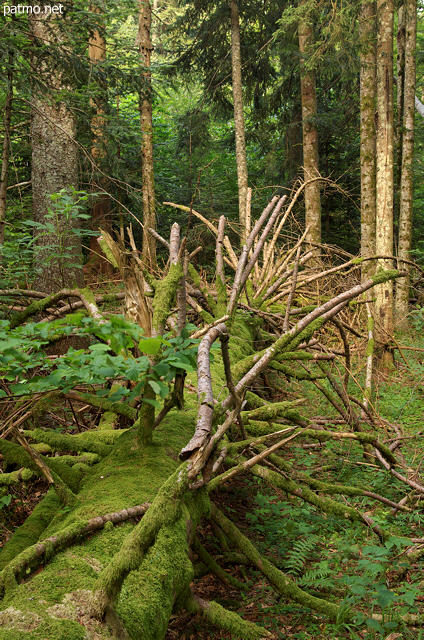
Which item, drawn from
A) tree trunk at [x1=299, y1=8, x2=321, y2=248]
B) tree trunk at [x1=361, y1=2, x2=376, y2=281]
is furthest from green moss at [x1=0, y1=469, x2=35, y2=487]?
tree trunk at [x1=299, y1=8, x2=321, y2=248]

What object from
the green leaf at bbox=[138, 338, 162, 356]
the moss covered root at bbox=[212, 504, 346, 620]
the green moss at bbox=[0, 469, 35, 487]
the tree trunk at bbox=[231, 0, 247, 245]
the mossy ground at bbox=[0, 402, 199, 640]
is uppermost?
the tree trunk at bbox=[231, 0, 247, 245]

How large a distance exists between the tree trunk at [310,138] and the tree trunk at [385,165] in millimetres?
2333

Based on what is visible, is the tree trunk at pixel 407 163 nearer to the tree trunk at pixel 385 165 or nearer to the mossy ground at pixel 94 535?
the tree trunk at pixel 385 165

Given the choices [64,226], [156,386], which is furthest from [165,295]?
[64,226]

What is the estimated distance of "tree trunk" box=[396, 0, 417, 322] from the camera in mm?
9758

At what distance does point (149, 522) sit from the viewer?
142 cm

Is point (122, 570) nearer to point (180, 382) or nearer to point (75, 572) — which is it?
point (75, 572)

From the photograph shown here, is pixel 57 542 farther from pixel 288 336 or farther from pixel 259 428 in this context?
pixel 288 336

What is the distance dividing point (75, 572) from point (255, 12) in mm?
15472

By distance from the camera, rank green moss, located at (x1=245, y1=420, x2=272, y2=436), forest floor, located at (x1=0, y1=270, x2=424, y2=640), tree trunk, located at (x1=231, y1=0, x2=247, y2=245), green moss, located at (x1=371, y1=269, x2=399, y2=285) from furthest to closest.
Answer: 1. tree trunk, located at (x1=231, y1=0, x2=247, y2=245)
2. green moss, located at (x1=371, y1=269, x2=399, y2=285)
3. green moss, located at (x1=245, y1=420, x2=272, y2=436)
4. forest floor, located at (x1=0, y1=270, x2=424, y2=640)

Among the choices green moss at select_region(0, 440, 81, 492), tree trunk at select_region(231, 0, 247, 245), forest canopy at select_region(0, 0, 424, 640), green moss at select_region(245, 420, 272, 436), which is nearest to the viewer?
forest canopy at select_region(0, 0, 424, 640)

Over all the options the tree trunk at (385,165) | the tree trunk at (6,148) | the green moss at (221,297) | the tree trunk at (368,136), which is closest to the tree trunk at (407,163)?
the tree trunk at (385,165)

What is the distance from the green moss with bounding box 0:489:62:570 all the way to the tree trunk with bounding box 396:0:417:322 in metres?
8.95

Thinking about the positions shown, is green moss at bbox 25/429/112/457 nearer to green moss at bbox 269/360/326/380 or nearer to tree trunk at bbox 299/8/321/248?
green moss at bbox 269/360/326/380
